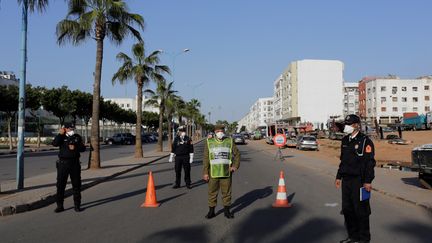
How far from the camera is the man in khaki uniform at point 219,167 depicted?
905cm

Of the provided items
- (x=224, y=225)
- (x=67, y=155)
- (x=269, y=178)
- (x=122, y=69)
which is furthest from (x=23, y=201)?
(x=122, y=69)

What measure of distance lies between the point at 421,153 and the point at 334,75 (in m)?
114

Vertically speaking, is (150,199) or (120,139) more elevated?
(120,139)

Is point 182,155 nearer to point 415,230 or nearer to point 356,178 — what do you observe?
point 415,230

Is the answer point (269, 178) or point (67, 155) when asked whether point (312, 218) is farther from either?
point (269, 178)

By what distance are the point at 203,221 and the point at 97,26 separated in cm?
1378

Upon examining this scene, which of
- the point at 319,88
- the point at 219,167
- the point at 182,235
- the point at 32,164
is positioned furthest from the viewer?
the point at 319,88

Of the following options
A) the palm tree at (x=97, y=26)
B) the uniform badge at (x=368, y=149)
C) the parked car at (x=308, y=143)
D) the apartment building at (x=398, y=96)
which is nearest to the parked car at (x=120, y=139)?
the parked car at (x=308, y=143)

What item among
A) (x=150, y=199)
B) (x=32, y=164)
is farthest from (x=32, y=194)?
(x=32, y=164)

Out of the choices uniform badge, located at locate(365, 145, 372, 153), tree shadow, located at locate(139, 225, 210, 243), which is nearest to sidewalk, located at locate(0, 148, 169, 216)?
tree shadow, located at locate(139, 225, 210, 243)

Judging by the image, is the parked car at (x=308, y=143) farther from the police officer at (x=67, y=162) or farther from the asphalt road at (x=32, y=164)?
the police officer at (x=67, y=162)

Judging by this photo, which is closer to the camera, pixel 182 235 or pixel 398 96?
pixel 182 235

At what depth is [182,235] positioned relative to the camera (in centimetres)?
767

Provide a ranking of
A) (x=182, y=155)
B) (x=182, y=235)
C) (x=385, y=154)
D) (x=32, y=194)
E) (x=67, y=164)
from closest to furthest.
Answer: (x=182, y=235)
(x=67, y=164)
(x=32, y=194)
(x=182, y=155)
(x=385, y=154)
